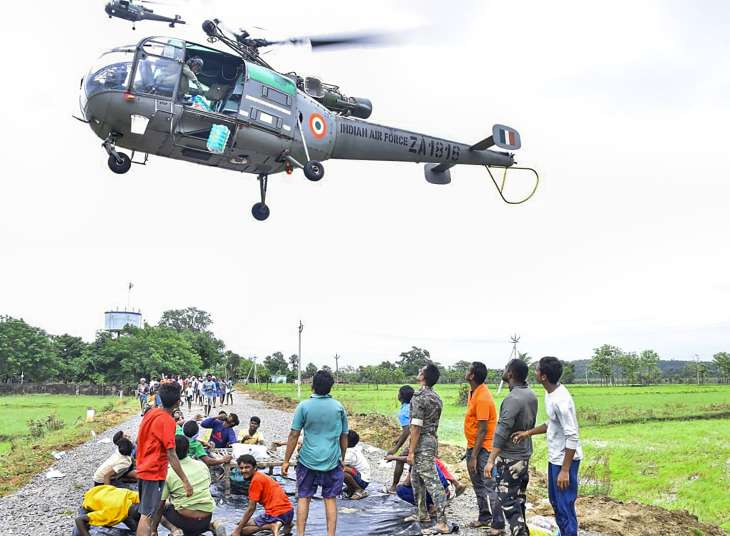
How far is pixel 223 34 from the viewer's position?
11.0 meters

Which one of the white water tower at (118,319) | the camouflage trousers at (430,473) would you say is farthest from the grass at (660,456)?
the white water tower at (118,319)

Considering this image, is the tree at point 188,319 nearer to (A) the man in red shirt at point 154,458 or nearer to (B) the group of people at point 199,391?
(B) the group of people at point 199,391

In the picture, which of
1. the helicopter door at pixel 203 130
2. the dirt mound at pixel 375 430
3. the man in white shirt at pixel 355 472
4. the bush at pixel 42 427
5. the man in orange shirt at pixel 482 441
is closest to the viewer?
the man in orange shirt at pixel 482 441

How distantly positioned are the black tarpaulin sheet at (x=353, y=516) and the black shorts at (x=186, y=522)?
0.70 metres

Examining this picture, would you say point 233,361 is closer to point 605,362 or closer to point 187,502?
point 605,362

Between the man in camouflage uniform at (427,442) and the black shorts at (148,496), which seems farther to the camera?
the man in camouflage uniform at (427,442)

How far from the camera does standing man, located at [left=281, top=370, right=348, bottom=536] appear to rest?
5348mm

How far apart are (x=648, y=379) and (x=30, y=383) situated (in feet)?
264

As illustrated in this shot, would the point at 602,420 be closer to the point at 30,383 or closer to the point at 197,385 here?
the point at 197,385

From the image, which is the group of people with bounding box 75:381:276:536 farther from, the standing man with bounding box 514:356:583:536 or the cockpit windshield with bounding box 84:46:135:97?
the cockpit windshield with bounding box 84:46:135:97

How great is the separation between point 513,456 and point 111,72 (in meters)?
8.18

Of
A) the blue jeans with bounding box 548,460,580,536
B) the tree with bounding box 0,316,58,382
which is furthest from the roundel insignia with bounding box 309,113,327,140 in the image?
the tree with bounding box 0,316,58,382

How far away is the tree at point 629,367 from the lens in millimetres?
87000

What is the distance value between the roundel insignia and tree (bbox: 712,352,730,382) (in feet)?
295
